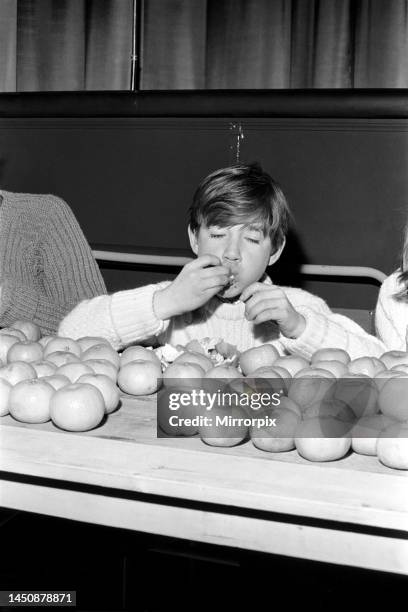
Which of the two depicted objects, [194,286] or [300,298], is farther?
[300,298]

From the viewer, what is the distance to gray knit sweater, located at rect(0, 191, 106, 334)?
163 centimetres

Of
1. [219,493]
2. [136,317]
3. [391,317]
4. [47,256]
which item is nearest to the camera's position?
[219,493]

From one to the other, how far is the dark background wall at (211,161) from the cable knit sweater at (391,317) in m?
0.50

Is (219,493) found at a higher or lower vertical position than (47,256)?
lower

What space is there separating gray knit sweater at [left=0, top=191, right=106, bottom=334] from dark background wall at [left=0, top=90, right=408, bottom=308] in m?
0.63

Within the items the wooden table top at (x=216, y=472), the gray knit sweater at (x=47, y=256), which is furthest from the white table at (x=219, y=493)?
the gray knit sweater at (x=47, y=256)

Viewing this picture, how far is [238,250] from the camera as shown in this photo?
1316 mm

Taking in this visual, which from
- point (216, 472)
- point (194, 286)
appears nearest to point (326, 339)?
point (194, 286)

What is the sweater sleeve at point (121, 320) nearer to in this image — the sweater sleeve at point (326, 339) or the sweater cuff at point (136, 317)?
the sweater cuff at point (136, 317)

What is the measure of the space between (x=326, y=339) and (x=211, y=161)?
119 centimetres

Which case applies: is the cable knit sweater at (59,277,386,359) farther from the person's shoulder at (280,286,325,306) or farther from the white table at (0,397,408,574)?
the white table at (0,397,408,574)

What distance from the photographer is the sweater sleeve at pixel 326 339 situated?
3.89 feet

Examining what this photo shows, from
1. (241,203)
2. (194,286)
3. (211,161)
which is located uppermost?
(211,161)
